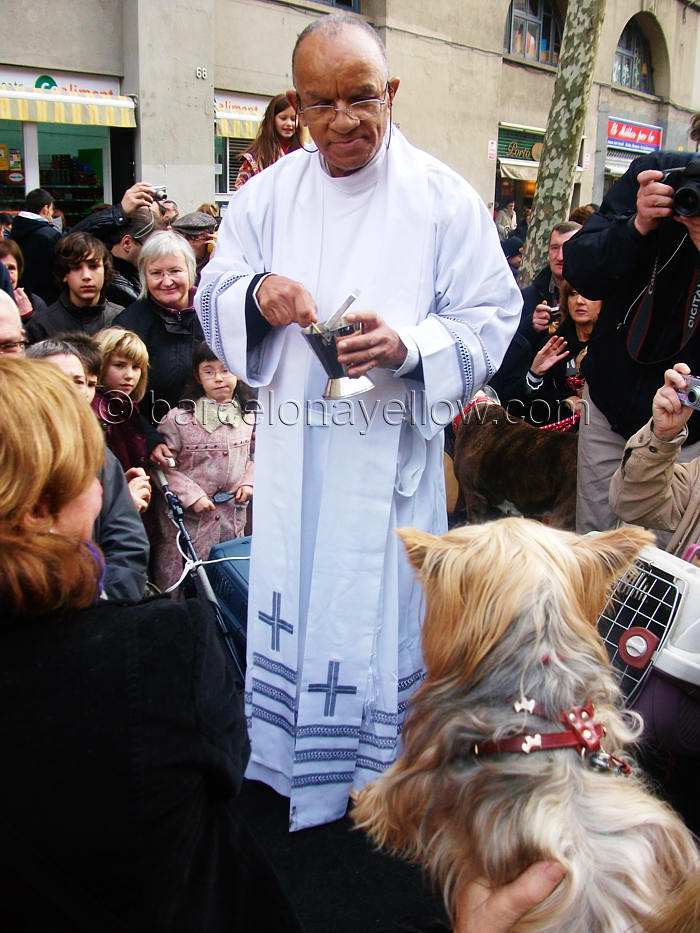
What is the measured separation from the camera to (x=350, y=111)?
2.29m

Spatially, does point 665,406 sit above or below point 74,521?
above

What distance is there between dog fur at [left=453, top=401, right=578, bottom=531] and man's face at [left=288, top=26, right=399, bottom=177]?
2.02m

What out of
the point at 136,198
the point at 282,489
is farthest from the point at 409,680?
the point at 136,198

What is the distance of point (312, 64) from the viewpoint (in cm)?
226

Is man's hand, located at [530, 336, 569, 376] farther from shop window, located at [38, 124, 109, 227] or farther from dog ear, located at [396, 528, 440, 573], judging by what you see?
shop window, located at [38, 124, 109, 227]

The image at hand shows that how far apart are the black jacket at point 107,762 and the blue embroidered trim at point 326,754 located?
4.53ft

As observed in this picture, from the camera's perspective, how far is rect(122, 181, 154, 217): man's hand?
4977 mm

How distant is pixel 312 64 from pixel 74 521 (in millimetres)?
1570

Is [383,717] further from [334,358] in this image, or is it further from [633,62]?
[633,62]

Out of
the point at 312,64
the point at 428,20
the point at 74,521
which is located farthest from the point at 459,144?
the point at 74,521

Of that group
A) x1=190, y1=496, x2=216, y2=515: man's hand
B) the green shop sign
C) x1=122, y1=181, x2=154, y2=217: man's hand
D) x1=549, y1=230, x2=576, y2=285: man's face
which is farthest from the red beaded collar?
the green shop sign

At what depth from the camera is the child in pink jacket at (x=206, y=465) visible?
379 centimetres

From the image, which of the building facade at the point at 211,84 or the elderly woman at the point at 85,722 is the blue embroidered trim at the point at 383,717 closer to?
the elderly woman at the point at 85,722

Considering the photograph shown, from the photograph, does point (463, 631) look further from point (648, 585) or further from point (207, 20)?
point (207, 20)
